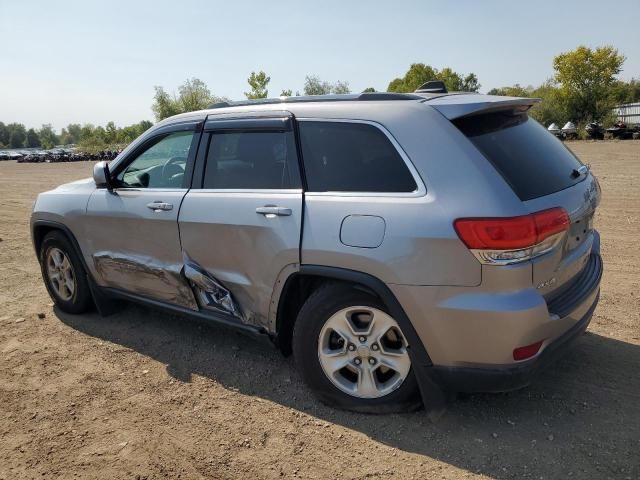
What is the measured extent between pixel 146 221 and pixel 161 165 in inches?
19.2

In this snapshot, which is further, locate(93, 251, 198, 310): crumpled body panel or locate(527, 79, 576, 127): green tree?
locate(527, 79, 576, 127): green tree

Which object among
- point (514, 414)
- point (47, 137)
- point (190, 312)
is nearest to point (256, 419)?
point (190, 312)

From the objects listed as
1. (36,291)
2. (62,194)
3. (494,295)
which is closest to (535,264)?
(494,295)

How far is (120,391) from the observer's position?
3500mm

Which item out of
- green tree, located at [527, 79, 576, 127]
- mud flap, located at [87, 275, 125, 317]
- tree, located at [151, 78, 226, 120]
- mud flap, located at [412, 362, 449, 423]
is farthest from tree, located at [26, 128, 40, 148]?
mud flap, located at [412, 362, 449, 423]

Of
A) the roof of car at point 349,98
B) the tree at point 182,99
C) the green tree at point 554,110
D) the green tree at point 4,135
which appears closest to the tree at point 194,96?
the tree at point 182,99

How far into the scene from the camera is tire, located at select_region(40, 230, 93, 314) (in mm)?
4633

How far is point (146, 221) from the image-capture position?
152 inches

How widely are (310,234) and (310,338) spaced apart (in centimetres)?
62

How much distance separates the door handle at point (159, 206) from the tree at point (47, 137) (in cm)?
17133

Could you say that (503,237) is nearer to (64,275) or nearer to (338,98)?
(338,98)

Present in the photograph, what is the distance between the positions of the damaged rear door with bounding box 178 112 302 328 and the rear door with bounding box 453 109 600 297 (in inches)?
43.2

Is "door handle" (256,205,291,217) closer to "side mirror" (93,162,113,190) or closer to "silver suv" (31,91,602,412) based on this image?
"silver suv" (31,91,602,412)

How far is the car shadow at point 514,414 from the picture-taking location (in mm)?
2600
